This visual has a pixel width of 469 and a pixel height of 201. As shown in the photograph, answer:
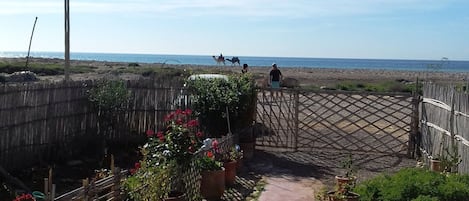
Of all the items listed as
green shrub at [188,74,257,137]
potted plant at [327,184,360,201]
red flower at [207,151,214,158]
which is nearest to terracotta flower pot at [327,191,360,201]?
potted plant at [327,184,360,201]

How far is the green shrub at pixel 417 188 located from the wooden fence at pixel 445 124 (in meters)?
1.99

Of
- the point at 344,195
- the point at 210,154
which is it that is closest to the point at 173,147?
the point at 210,154

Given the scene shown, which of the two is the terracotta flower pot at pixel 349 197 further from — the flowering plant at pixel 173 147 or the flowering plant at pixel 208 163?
the flowering plant at pixel 208 163

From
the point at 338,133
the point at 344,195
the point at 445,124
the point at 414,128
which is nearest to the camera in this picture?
the point at 344,195

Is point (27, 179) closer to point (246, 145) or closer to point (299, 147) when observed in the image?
point (246, 145)

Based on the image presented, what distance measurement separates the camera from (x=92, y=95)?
A: 10016 mm

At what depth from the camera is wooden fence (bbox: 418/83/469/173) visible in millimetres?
7633

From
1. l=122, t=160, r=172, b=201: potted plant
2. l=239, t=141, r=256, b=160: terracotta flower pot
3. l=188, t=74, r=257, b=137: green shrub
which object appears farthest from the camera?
l=188, t=74, r=257, b=137: green shrub

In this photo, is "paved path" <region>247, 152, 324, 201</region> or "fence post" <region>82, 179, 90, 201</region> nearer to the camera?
"fence post" <region>82, 179, 90, 201</region>

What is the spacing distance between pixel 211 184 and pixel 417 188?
2.68 metres

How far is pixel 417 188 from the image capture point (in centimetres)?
537

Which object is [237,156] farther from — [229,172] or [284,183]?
[284,183]

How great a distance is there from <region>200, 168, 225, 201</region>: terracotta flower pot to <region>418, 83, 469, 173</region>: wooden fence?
3.19m

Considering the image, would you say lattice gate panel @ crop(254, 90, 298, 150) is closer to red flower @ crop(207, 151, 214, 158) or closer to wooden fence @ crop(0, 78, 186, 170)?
wooden fence @ crop(0, 78, 186, 170)
